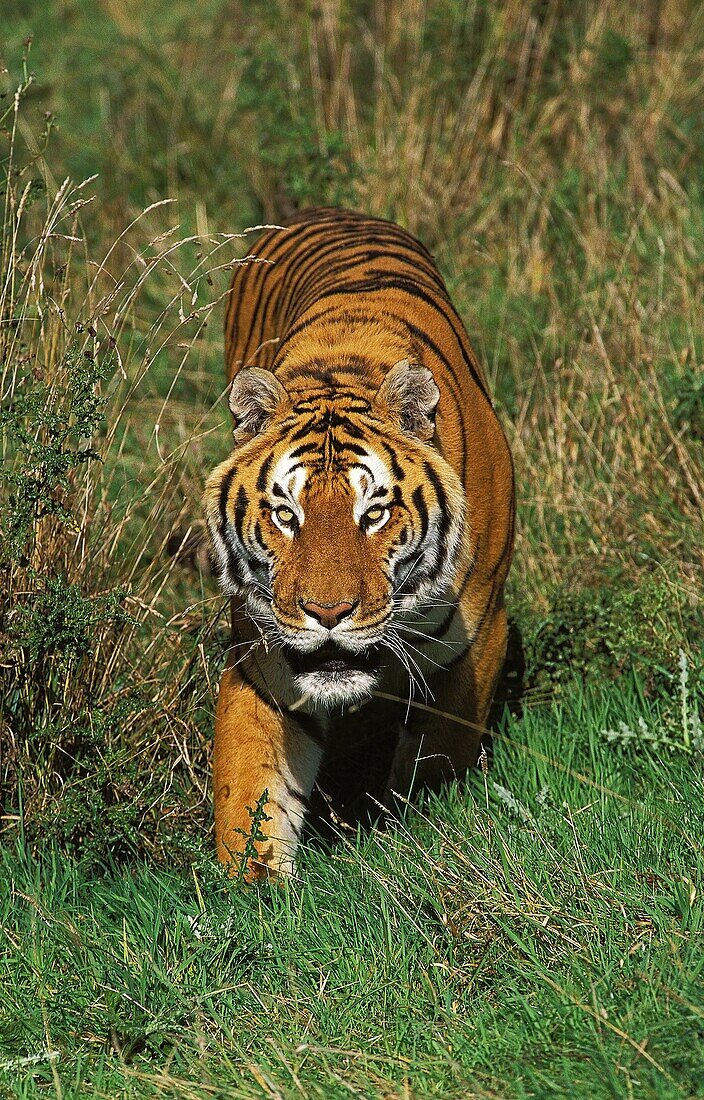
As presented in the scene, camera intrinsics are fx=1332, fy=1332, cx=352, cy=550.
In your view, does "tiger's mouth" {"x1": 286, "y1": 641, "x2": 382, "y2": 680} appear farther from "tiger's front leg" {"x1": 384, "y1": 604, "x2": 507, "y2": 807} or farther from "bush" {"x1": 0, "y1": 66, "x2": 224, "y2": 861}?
"bush" {"x1": 0, "y1": 66, "x2": 224, "y2": 861}

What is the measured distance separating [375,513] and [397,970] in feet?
3.44

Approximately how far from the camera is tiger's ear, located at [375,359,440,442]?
3.31 m

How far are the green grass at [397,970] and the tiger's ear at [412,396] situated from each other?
1.00m

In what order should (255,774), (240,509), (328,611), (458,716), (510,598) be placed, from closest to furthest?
(328,611)
(240,509)
(255,774)
(458,716)
(510,598)

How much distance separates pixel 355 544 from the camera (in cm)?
311

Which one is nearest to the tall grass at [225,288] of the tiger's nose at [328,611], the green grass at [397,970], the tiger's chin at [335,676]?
the green grass at [397,970]

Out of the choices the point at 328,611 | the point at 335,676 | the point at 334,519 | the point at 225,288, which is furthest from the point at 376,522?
the point at 225,288

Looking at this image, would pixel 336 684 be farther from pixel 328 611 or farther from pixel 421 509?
pixel 421 509

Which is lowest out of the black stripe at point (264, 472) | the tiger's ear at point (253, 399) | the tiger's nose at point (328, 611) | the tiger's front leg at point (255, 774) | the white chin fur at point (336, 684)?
the tiger's front leg at point (255, 774)

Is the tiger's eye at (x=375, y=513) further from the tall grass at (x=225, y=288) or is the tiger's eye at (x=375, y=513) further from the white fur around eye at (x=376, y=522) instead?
the tall grass at (x=225, y=288)

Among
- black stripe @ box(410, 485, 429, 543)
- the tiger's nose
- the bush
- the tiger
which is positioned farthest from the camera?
the bush

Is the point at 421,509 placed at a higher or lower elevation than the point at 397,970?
higher

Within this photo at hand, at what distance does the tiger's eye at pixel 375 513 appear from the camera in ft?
10.4

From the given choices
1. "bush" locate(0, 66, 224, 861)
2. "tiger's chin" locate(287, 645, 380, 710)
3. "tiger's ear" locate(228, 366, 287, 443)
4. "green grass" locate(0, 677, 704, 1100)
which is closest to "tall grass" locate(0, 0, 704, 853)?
"bush" locate(0, 66, 224, 861)
